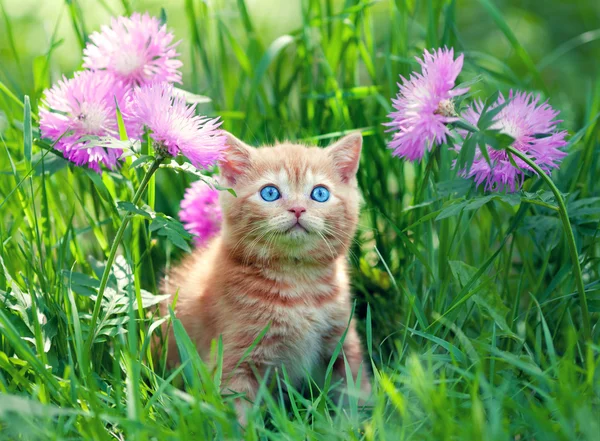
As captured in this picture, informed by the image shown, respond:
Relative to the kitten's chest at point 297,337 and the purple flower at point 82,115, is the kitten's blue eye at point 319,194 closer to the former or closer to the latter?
the kitten's chest at point 297,337

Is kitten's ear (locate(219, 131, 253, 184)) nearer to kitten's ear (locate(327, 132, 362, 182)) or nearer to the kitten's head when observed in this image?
the kitten's head

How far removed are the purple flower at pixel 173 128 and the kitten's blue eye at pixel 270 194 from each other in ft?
1.05

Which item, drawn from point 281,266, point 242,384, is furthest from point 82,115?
point 242,384

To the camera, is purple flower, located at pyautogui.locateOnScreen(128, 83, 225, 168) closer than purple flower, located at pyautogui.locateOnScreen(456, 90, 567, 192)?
Yes

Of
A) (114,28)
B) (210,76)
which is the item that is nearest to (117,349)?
(114,28)

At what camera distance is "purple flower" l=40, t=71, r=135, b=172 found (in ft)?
5.09

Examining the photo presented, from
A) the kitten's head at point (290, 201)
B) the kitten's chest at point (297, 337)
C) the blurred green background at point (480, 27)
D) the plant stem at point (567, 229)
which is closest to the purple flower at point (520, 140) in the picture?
the plant stem at point (567, 229)

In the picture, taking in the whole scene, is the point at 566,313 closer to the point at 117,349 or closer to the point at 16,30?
the point at 117,349

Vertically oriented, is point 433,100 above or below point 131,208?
above

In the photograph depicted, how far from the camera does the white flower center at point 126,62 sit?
1659mm

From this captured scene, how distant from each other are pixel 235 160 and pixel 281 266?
310 mm

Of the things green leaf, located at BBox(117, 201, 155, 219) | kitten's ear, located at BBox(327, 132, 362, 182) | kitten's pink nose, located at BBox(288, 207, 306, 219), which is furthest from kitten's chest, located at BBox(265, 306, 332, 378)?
green leaf, located at BBox(117, 201, 155, 219)

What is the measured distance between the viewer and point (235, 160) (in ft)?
5.83

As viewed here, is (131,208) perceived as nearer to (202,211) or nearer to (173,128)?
(173,128)
